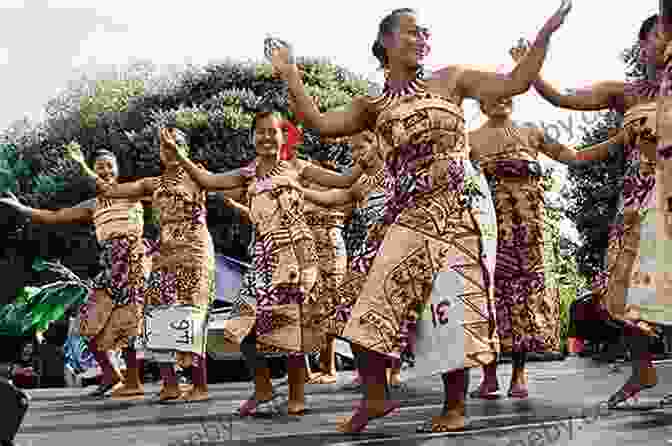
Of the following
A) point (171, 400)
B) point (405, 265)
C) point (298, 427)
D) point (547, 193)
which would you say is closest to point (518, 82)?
point (405, 265)

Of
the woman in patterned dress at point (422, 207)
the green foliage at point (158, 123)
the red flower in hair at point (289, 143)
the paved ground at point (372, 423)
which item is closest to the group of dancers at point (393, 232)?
the woman in patterned dress at point (422, 207)

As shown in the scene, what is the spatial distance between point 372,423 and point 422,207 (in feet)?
4.21

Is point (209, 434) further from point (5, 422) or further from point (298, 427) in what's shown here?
point (5, 422)

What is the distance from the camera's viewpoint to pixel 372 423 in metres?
5.26

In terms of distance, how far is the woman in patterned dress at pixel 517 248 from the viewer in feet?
22.1

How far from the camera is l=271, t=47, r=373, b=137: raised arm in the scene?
4922mm

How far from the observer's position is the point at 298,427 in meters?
5.30

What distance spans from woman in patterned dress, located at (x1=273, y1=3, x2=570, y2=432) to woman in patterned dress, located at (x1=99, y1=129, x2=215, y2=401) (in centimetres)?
301

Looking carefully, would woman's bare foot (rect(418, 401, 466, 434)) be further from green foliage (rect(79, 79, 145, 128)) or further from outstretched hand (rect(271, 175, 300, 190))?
green foliage (rect(79, 79, 145, 128))

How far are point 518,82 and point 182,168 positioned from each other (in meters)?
3.68

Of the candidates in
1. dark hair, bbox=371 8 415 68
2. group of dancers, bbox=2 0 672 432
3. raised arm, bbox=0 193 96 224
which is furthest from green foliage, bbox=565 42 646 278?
dark hair, bbox=371 8 415 68

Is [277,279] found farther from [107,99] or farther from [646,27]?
[107,99]

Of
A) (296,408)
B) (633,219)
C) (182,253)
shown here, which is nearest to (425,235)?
(633,219)

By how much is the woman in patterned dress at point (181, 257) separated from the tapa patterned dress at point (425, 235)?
315 cm
